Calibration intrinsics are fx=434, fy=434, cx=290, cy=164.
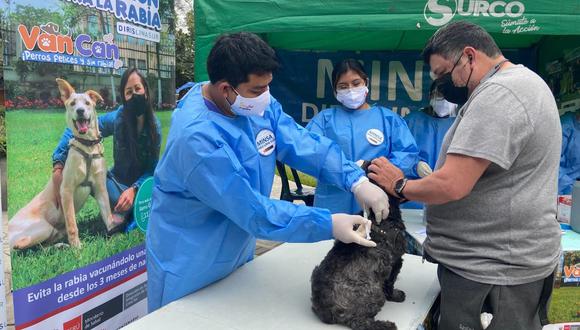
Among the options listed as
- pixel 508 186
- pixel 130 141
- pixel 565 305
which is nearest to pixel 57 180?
pixel 130 141

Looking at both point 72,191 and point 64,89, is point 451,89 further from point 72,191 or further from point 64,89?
point 72,191

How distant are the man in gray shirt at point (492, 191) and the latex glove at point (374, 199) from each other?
7 centimetres

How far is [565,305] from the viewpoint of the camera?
8.58ft

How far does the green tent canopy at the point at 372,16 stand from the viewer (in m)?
3.14

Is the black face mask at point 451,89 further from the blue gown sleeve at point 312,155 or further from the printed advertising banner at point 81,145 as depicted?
the printed advertising banner at point 81,145

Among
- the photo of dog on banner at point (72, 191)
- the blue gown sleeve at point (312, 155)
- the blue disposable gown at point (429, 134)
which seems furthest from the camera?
the blue disposable gown at point (429, 134)

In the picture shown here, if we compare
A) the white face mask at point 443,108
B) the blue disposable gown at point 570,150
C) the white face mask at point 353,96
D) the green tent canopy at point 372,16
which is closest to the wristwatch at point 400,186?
the white face mask at point 353,96

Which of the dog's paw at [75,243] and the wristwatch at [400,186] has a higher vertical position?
the wristwatch at [400,186]

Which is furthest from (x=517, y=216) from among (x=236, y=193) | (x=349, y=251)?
(x=236, y=193)

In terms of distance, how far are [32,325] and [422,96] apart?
4.40 meters

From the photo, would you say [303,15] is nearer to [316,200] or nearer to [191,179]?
[316,200]

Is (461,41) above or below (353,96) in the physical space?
above

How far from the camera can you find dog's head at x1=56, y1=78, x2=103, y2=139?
2.87 metres

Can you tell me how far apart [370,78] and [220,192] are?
3851 mm
